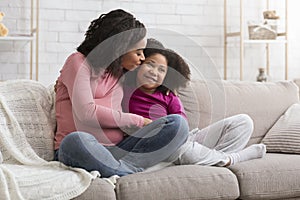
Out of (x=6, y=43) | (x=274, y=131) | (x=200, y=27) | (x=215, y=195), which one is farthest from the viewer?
(x=200, y=27)

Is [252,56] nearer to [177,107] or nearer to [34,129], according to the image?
[177,107]

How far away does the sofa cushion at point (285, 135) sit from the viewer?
280cm

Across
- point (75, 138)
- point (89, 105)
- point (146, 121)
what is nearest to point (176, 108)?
point (146, 121)

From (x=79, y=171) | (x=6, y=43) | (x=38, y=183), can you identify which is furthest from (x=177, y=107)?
(x=6, y=43)

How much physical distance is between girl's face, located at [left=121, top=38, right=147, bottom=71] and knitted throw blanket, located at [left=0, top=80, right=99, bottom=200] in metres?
0.51

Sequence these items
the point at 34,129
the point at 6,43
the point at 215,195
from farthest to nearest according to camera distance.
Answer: the point at 6,43 → the point at 34,129 → the point at 215,195

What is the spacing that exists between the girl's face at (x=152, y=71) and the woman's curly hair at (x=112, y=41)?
0.10 meters

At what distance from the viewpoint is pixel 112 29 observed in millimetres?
2406

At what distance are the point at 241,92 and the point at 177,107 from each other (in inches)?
24.0

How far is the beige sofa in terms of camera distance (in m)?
2.16

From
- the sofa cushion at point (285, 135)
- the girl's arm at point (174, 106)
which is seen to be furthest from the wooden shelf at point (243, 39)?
the girl's arm at point (174, 106)

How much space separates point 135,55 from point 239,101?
83 centimetres

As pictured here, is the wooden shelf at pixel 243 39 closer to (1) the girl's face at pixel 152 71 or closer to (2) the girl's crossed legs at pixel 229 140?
(2) the girl's crossed legs at pixel 229 140

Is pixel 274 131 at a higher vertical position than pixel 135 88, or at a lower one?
lower
